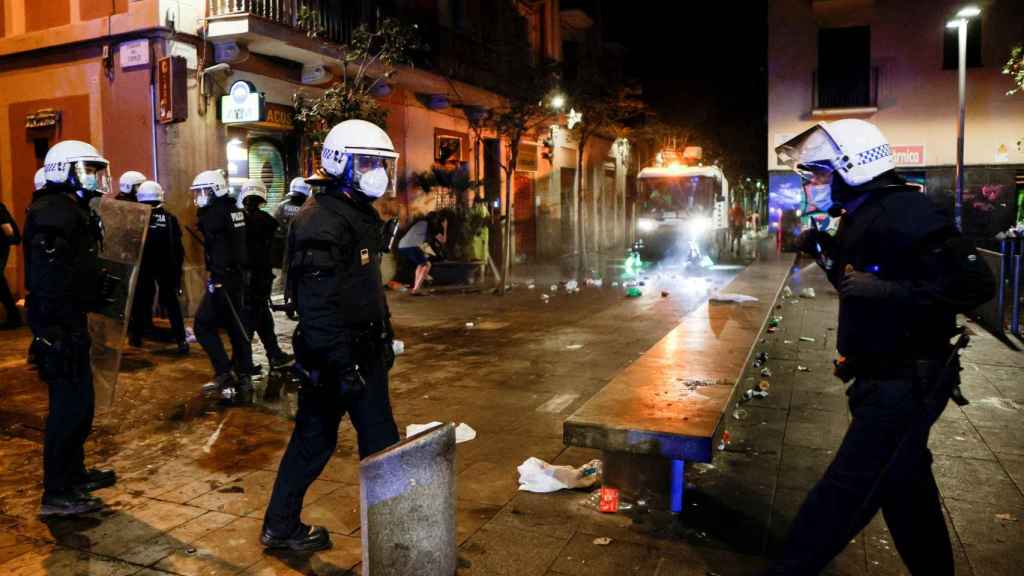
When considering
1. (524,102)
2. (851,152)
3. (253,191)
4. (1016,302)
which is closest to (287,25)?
(524,102)

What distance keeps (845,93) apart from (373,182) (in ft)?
79.1

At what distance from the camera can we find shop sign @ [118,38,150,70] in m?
12.1

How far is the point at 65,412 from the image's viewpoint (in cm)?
437

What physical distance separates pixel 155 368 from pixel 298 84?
7.75 m

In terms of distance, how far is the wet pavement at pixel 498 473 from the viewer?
3812mm

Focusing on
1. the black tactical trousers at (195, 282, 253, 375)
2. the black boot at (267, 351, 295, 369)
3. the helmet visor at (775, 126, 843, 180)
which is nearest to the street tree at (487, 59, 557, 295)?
the black boot at (267, 351, 295, 369)

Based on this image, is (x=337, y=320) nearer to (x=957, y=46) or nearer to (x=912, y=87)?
(x=912, y=87)

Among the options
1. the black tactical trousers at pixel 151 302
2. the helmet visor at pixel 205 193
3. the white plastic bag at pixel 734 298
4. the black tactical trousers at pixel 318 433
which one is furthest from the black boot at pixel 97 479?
the white plastic bag at pixel 734 298

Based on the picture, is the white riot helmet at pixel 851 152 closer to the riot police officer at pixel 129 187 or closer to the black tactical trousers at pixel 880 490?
the black tactical trousers at pixel 880 490

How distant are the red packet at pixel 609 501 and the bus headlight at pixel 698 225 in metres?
18.5

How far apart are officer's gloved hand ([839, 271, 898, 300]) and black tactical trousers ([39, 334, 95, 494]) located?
3.94m

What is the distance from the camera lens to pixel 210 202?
730 centimetres

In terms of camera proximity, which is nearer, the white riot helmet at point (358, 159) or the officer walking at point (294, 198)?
the white riot helmet at point (358, 159)

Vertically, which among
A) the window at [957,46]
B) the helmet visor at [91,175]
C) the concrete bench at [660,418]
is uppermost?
the window at [957,46]
